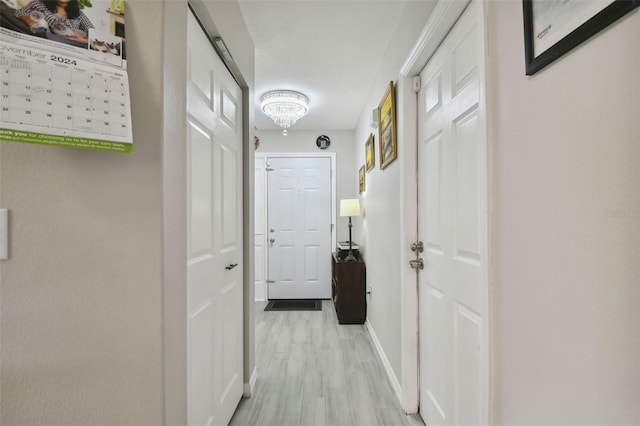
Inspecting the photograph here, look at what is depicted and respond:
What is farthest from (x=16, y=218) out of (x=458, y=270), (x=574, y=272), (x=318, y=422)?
(x=318, y=422)

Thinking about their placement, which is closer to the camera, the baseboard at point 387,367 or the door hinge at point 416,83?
the door hinge at point 416,83

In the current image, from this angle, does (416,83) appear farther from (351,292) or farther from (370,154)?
(351,292)

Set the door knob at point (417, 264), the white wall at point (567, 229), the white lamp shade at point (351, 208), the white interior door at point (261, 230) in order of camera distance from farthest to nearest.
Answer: the white interior door at point (261, 230) → the white lamp shade at point (351, 208) → the door knob at point (417, 264) → the white wall at point (567, 229)

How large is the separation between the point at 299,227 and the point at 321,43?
8.52 ft

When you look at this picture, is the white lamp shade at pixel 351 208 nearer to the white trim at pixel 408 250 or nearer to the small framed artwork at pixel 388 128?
the small framed artwork at pixel 388 128

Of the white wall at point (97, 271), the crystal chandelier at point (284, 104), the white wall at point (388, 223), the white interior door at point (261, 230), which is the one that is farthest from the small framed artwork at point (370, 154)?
the white wall at point (97, 271)

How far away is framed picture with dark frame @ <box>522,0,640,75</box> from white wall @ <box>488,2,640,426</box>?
0.08ft

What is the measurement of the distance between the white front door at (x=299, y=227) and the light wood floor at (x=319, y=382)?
999 millimetres

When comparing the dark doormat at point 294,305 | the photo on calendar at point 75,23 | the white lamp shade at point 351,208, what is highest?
the photo on calendar at point 75,23

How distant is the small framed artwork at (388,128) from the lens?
1991 mm

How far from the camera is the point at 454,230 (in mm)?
1330

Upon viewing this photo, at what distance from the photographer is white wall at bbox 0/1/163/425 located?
2.61 feet

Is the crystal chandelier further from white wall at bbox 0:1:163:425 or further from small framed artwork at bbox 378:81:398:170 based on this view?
white wall at bbox 0:1:163:425

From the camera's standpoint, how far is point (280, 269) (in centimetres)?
428
